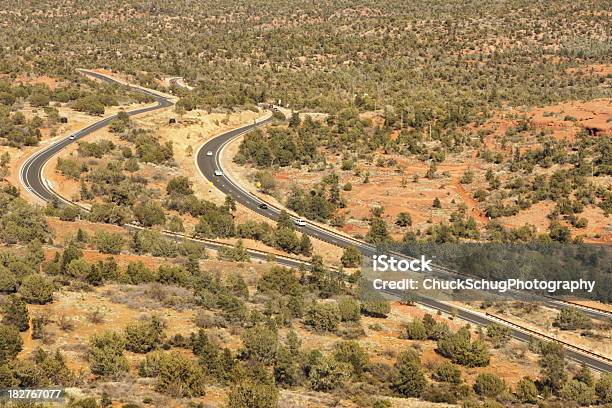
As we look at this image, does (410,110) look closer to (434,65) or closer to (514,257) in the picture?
(434,65)

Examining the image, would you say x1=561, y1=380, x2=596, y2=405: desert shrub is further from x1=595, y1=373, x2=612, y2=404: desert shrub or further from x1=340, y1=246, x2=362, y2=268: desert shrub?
x1=340, y1=246, x2=362, y2=268: desert shrub

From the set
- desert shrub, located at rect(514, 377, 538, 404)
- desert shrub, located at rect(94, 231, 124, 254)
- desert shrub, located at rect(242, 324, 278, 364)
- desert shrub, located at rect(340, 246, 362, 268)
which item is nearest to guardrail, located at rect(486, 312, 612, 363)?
desert shrub, located at rect(340, 246, 362, 268)

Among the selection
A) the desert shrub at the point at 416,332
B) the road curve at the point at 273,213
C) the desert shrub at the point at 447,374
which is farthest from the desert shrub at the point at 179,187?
the desert shrub at the point at 447,374

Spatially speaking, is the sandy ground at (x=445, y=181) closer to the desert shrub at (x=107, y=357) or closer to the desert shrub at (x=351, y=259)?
the desert shrub at (x=351, y=259)

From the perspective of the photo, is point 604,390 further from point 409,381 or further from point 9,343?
point 9,343

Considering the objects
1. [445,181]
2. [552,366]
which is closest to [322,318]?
[552,366]

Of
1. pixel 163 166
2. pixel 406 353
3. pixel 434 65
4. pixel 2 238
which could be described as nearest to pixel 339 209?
pixel 163 166
